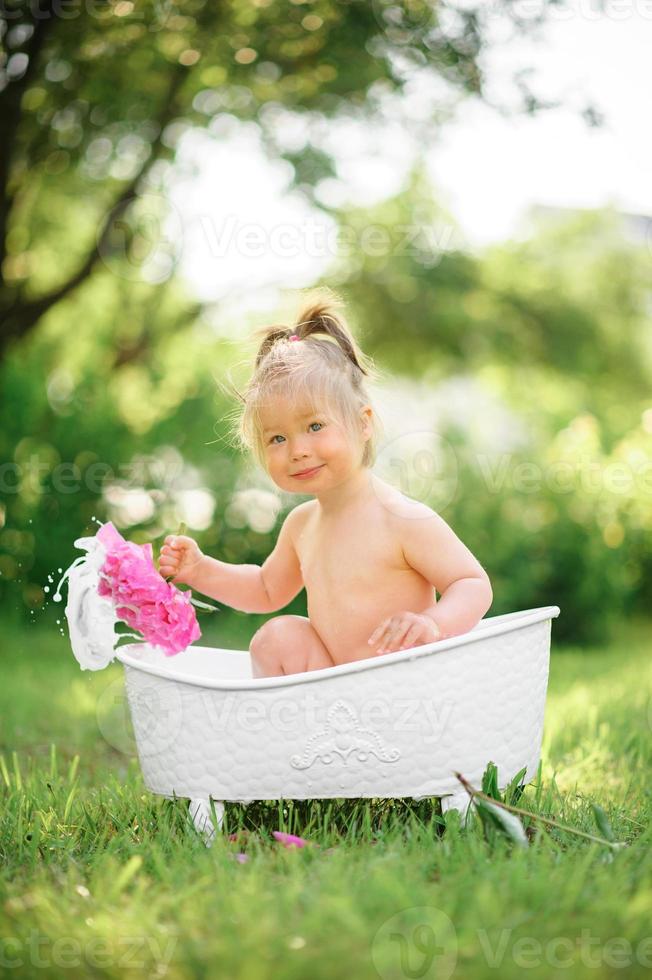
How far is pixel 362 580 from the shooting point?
85.1 inches

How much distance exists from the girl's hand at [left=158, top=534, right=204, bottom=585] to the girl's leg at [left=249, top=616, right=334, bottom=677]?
0.26 metres

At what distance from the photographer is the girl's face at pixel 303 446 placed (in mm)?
2143

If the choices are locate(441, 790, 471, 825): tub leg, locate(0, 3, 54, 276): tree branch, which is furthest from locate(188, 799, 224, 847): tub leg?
locate(0, 3, 54, 276): tree branch

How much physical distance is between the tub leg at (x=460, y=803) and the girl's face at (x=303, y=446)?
71 cm

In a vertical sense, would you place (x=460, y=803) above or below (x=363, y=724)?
below

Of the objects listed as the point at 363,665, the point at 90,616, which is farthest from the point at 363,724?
the point at 90,616

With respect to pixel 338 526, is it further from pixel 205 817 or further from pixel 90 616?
pixel 205 817

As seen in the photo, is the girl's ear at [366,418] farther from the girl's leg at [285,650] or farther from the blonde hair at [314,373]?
the girl's leg at [285,650]

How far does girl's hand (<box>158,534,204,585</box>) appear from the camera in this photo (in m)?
2.33

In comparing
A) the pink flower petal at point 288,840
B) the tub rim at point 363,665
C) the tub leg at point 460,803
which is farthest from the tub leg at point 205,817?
the tub leg at point 460,803

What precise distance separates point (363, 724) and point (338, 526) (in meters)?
0.51

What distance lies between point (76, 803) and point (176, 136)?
4698 millimetres

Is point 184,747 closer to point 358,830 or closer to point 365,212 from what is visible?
point 358,830

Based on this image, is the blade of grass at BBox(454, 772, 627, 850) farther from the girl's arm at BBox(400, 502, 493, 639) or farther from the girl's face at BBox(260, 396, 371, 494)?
the girl's face at BBox(260, 396, 371, 494)
